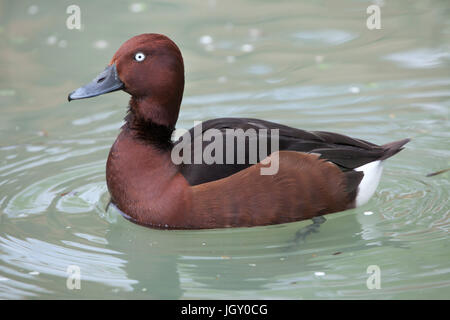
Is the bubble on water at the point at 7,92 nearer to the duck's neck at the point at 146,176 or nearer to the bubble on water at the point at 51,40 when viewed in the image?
the bubble on water at the point at 51,40

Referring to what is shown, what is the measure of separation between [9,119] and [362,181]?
12.6 feet

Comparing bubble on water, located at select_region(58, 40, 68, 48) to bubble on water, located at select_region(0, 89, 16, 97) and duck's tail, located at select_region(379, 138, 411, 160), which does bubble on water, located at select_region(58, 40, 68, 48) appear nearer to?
bubble on water, located at select_region(0, 89, 16, 97)

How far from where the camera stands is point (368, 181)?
5746 millimetres

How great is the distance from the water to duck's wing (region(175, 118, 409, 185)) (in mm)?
387

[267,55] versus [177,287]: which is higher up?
[267,55]

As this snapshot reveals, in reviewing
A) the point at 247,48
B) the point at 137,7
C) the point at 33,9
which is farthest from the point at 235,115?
the point at 33,9

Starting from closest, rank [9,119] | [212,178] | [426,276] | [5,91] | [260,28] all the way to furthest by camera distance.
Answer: [426,276], [212,178], [9,119], [5,91], [260,28]

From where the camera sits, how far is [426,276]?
4.75 meters

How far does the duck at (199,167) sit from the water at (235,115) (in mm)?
160

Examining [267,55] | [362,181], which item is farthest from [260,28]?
[362,181]

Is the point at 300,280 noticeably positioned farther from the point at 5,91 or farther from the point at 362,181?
the point at 5,91

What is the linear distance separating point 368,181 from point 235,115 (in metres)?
2.21

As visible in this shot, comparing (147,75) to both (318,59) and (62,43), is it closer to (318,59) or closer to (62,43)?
(318,59)

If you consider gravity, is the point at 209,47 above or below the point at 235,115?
above
